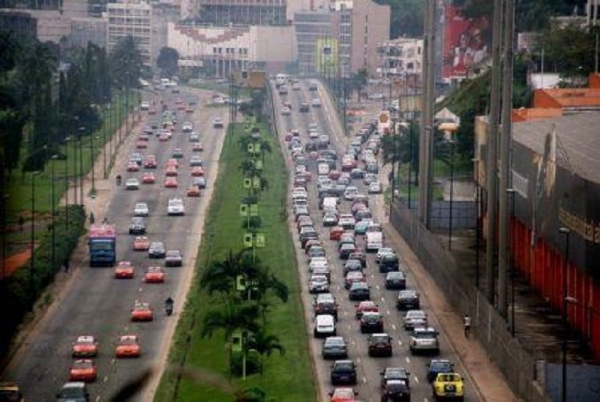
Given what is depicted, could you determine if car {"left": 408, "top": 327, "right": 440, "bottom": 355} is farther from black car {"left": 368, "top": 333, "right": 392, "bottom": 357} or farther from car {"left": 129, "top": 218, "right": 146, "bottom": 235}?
car {"left": 129, "top": 218, "right": 146, "bottom": 235}

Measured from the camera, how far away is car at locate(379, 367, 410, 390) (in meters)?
49.3

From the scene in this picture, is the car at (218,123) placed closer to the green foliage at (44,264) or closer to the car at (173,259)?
the green foliage at (44,264)

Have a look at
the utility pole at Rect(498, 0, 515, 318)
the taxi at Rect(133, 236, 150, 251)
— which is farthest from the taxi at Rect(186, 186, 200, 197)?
the utility pole at Rect(498, 0, 515, 318)

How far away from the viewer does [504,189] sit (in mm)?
56094

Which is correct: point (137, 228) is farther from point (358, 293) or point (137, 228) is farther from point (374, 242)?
point (358, 293)

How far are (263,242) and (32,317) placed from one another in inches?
790

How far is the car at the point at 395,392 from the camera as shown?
4791 cm

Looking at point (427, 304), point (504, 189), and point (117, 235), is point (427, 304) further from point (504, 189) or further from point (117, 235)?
point (117, 235)

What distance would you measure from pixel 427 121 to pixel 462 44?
2833 inches

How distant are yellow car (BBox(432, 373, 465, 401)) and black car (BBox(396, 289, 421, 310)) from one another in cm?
1499

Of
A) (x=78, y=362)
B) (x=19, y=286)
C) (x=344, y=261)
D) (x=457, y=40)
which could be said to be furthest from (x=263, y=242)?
(x=457, y=40)

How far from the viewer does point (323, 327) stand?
194 ft

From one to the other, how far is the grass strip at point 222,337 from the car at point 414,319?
2.54m

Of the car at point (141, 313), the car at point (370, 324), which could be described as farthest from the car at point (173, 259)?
the car at point (370, 324)
